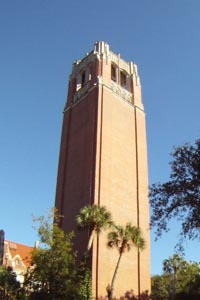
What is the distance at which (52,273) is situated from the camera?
2805cm

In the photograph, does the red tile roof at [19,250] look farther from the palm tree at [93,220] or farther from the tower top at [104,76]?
the palm tree at [93,220]

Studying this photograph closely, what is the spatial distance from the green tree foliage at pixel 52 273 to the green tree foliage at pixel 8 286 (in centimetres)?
164

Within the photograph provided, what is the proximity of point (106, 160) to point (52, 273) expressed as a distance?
15400 millimetres

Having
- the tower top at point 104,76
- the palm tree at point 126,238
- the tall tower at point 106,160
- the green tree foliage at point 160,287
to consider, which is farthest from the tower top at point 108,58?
the green tree foliage at point 160,287

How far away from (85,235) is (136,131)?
55.1ft

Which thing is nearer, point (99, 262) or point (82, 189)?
point (99, 262)

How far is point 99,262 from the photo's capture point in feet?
110

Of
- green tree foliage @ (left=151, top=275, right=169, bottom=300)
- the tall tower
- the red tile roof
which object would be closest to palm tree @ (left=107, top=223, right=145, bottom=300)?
the tall tower

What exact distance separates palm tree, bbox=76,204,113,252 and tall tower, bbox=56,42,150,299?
246cm

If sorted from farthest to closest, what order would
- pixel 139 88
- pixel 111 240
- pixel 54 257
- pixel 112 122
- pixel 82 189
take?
pixel 139 88 < pixel 112 122 < pixel 82 189 < pixel 111 240 < pixel 54 257

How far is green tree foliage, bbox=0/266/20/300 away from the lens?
98.8 ft

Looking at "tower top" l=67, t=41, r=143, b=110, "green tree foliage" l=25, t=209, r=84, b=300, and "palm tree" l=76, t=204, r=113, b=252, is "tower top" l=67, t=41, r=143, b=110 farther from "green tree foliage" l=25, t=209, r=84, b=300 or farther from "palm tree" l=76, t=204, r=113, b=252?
"green tree foliage" l=25, t=209, r=84, b=300

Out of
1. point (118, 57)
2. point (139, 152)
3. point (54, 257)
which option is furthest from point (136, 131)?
point (54, 257)

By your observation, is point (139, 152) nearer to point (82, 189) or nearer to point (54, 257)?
point (82, 189)
